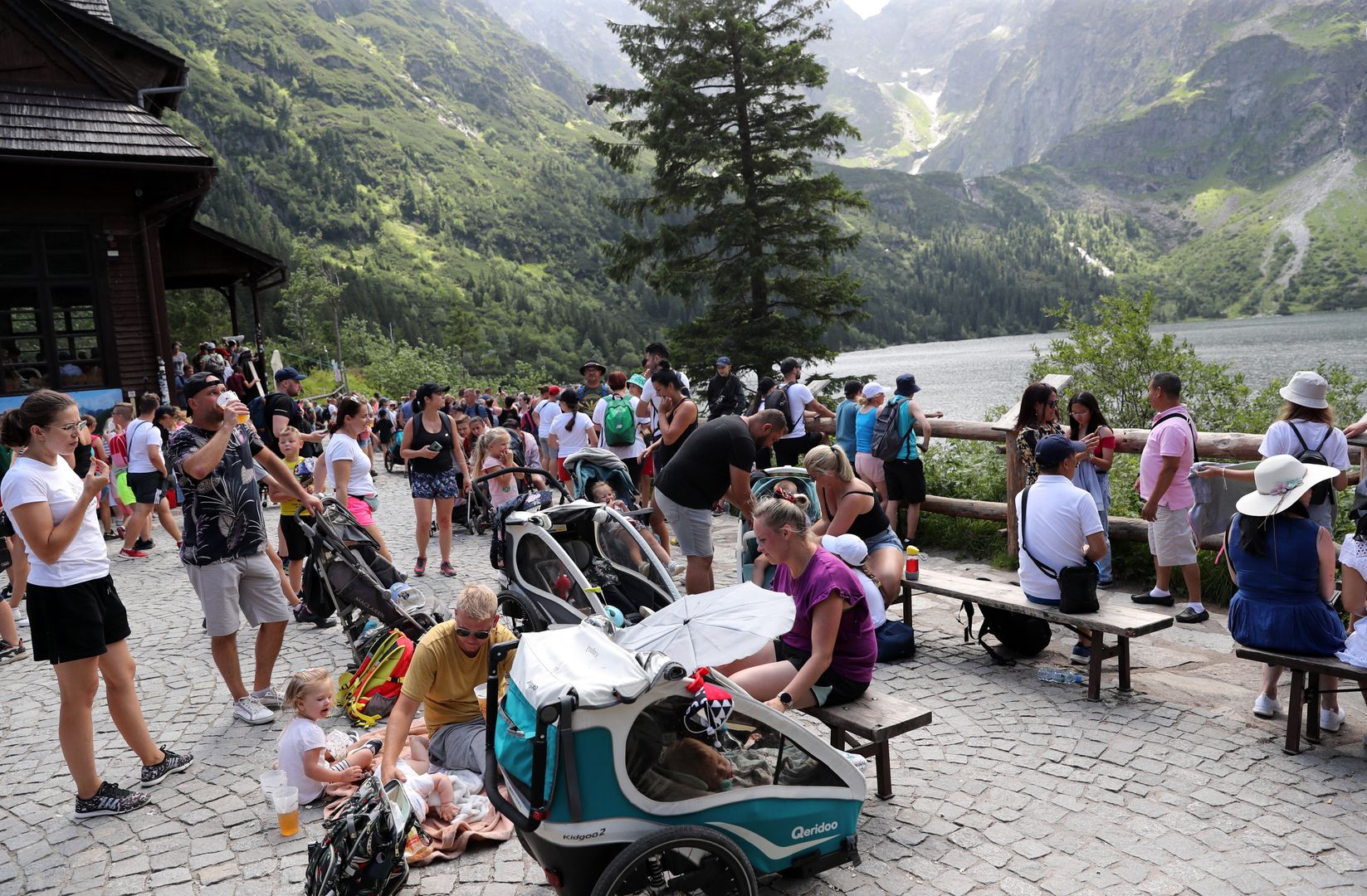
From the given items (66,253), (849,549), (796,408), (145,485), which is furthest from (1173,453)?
(66,253)

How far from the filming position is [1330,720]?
4.70 metres

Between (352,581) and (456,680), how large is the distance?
2.20 metres

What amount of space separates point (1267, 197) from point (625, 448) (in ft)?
755

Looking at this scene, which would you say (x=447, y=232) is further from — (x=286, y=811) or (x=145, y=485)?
(x=286, y=811)

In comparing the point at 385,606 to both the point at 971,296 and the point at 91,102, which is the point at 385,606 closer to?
the point at 91,102

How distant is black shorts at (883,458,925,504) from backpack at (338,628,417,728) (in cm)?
531

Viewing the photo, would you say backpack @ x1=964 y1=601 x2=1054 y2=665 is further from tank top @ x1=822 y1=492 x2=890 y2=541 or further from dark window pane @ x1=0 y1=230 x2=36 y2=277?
dark window pane @ x1=0 y1=230 x2=36 y2=277

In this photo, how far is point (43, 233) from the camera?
15.5 meters

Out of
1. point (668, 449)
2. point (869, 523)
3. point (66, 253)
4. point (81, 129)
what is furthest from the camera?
point (66, 253)

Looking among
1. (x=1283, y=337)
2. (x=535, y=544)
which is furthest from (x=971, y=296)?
(x=535, y=544)

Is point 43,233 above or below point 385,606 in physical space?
above

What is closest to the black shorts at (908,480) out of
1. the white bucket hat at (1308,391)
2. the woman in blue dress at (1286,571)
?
the white bucket hat at (1308,391)

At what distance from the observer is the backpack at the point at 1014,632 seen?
19.9ft

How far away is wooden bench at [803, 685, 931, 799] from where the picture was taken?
13.3 ft
